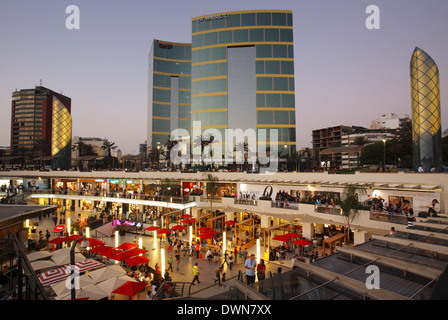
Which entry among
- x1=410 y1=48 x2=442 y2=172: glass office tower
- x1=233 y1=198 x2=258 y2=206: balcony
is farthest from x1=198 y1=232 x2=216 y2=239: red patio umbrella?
x1=410 y1=48 x2=442 y2=172: glass office tower

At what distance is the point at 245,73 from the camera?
196ft

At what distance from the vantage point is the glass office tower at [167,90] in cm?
8319

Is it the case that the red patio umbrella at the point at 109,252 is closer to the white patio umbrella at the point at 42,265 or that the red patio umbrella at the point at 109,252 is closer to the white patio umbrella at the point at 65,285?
the white patio umbrella at the point at 42,265

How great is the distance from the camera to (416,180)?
20078mm

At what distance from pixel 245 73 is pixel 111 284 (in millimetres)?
55098

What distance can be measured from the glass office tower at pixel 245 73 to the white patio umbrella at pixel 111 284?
1904 inches

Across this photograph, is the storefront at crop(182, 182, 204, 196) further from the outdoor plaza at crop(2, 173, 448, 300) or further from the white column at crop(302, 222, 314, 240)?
the white column at crop(302, 222, 314, 240)

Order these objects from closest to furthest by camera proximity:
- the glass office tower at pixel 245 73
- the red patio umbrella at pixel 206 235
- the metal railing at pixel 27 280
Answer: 1. the metal railing at pixel 27 280
2. the red patio umbrella at pixel 206 235
3. the glass office tower at pixel 245 73

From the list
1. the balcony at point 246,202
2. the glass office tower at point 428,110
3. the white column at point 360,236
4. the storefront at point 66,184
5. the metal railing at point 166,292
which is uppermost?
the glass office tower at point 428,110

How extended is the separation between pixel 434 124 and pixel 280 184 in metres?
17.0

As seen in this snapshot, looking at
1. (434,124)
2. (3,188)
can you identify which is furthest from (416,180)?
(3,188)

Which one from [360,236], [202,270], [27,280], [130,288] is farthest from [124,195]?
[27,280]

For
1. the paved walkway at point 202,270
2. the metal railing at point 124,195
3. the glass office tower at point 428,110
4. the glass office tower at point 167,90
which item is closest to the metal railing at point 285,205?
the paved walkway at point 202,270

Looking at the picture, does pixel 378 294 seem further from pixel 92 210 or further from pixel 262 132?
pixel 262 132
